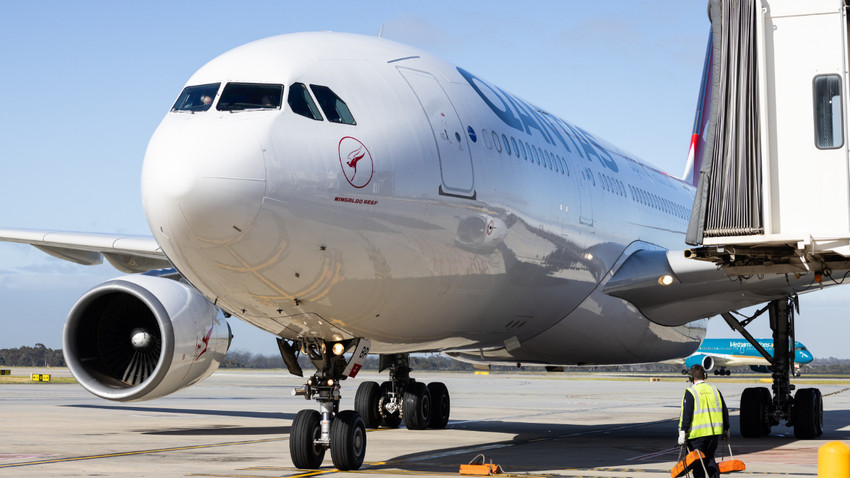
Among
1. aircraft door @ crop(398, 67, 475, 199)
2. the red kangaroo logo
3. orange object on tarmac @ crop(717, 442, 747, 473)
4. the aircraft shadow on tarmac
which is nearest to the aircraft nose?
the red kangaroo logo

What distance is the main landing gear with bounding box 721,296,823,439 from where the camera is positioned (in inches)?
561

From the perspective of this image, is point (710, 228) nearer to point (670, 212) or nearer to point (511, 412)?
point (670, 212)

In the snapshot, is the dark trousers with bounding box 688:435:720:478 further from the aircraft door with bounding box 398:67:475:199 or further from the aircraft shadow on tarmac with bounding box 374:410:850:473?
the aircraft door with bounding box 398:67:475:199

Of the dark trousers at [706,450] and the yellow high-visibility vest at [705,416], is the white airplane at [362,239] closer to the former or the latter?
the yellow high-visibility vest at [705,416]

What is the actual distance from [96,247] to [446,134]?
24.2 ft

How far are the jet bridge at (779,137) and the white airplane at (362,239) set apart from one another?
2.24m

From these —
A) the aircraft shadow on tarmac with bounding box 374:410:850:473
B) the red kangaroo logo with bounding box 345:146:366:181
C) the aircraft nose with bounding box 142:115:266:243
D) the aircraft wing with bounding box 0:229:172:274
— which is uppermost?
the aircraft wing with bounding box 0:229:172:274

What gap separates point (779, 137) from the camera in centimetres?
721

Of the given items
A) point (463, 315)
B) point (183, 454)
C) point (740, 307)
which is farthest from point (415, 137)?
point (740, 307)

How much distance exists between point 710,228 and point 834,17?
1.69 m

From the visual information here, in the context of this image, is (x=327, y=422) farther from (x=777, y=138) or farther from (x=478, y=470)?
(x=777, y=138)

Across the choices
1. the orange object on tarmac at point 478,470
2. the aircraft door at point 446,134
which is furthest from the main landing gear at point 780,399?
the aircraft door at point 446,134

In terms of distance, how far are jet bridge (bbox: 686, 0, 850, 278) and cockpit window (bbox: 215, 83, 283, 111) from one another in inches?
127

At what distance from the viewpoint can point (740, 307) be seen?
1362 centimetres
